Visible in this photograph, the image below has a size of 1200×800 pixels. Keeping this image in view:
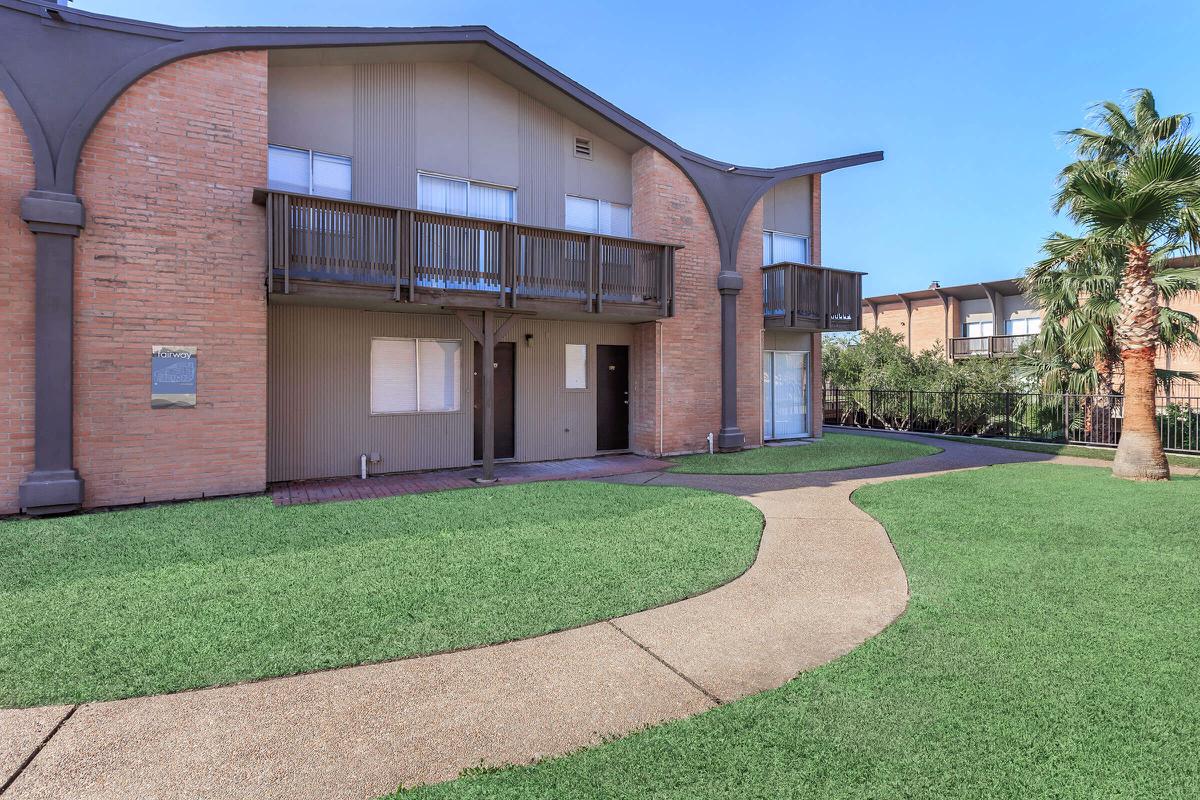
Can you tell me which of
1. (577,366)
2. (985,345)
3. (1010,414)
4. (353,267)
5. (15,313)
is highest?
(985,345)

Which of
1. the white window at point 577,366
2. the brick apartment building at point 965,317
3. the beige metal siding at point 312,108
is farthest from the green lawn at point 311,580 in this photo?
the brick apartment building at point 965,317

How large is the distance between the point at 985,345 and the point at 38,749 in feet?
118

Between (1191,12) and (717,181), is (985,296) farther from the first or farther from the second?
(717,181)

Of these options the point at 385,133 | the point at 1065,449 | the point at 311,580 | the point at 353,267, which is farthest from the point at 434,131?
the point at 1065,449

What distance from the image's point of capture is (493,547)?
20.5ft

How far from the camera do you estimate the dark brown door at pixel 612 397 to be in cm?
1364

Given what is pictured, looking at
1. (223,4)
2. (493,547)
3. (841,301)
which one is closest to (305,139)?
(223,4)

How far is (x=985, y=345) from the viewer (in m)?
31.0

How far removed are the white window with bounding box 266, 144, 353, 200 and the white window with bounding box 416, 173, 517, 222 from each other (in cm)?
128

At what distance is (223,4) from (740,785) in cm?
1406

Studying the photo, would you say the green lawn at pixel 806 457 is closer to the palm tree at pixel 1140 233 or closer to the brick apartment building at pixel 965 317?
the palm tree at pixel 1140 233

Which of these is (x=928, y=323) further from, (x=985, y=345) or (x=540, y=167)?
(x=540, y=167)

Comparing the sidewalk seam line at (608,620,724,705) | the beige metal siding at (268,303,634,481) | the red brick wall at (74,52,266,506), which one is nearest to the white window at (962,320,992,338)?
the beige metal siding at (268,303,634,481)

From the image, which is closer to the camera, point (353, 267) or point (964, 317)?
point (353, 267)
